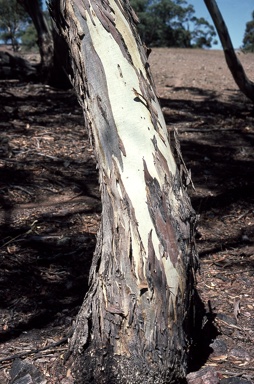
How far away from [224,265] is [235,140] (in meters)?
3.32

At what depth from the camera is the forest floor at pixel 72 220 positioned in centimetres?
326

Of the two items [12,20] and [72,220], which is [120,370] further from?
[12,20]

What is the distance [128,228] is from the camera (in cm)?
276

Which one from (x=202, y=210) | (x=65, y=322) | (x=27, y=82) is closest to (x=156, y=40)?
(x=27, y=82)

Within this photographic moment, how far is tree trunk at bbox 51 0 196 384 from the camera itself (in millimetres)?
2721

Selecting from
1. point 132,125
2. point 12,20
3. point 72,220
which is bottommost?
point 72,220

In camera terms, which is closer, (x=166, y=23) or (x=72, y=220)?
(x=72, y=220)

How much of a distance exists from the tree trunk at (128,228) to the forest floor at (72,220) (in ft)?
0.98

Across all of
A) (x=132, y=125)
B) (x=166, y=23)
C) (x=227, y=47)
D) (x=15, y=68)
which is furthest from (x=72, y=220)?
(x=166, y=23)

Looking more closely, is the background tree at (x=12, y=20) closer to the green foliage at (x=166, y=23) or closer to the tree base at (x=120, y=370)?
the green foliage at (x=166, y=23)

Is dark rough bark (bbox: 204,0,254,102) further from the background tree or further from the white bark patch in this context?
the background tree

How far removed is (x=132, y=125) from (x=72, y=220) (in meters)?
2.15

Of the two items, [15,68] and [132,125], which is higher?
[15,68]

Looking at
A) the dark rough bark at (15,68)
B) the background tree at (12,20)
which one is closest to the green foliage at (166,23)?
the background tree at (12,20)
